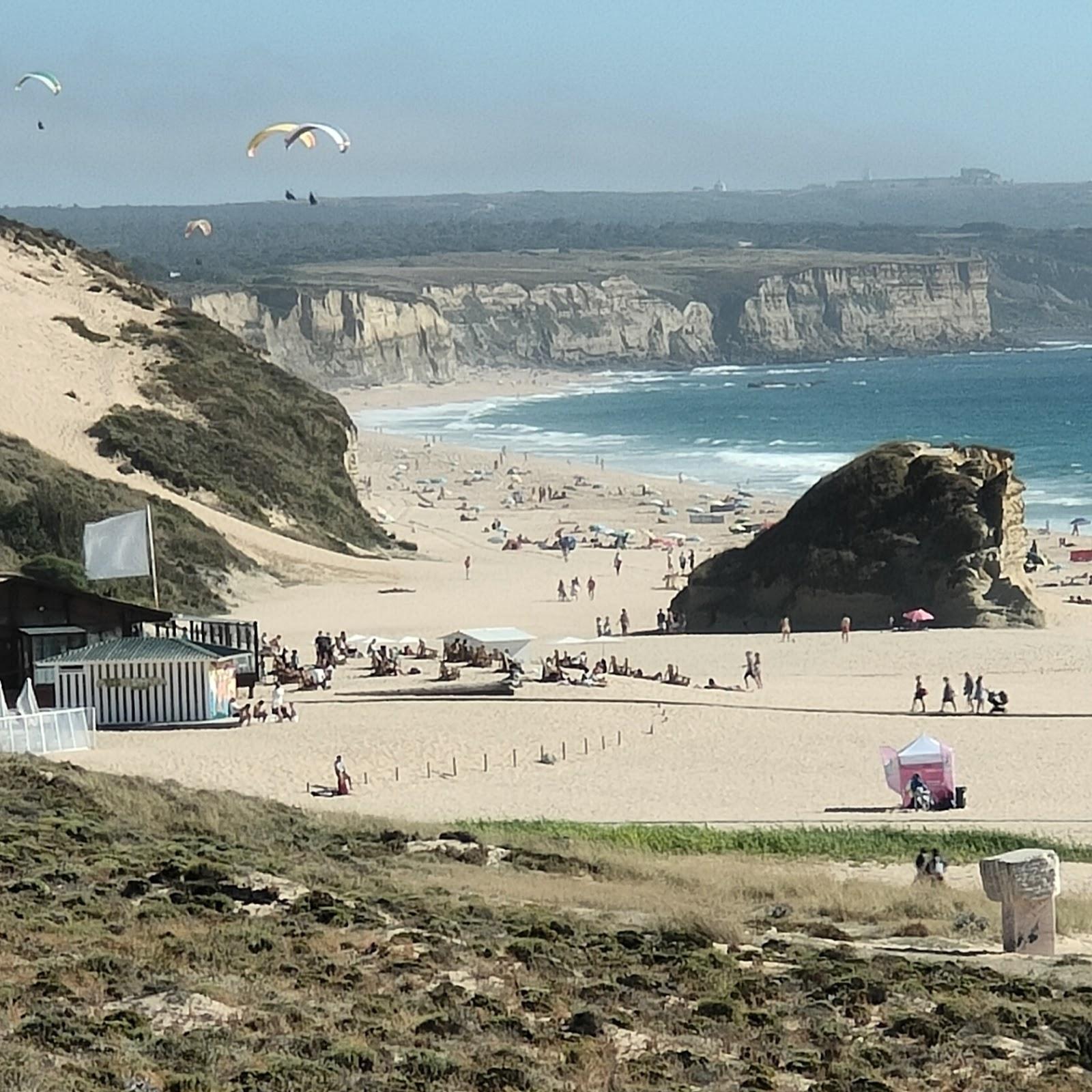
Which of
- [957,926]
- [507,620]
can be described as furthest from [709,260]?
[957,926]

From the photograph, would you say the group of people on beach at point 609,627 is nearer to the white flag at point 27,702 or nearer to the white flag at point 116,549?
the white flag at point 116,549

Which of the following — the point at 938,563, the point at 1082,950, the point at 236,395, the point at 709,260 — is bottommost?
the point at 1082,950

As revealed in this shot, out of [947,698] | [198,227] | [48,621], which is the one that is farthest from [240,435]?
[947,698]

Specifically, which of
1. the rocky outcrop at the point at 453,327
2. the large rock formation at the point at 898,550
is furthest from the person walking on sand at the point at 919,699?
the rocky outcrop at the point at 453,327

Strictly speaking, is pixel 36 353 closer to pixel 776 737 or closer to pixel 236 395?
pixel 236 395

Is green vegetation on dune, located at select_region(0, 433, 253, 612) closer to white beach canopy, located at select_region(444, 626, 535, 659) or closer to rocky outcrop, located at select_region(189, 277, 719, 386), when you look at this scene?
white beach canopy, located at select_region(444, 626, 535, 659)
